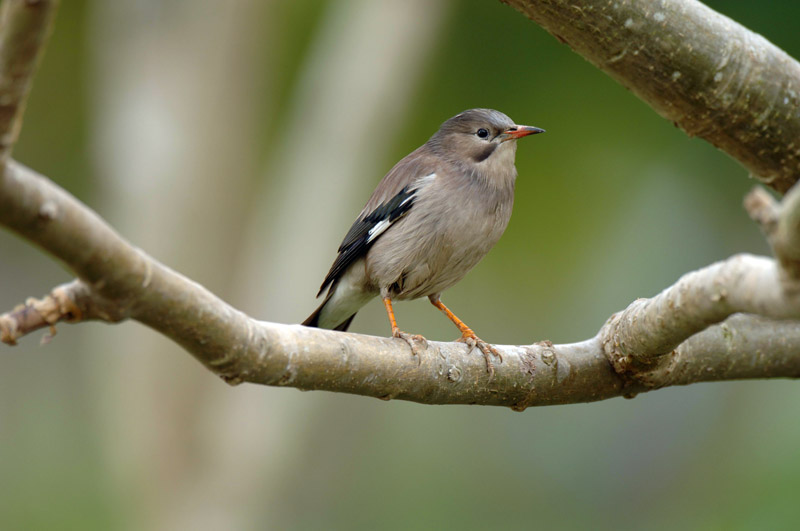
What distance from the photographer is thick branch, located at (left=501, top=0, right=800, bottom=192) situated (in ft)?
9.37

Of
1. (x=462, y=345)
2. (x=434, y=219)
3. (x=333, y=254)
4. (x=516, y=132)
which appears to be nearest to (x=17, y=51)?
(x=462, y=345)

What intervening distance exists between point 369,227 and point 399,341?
4.57ft

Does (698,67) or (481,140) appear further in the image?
(481,140)

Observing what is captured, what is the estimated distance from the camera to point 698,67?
2.99m

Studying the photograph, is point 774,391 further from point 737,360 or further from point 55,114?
point 55,114

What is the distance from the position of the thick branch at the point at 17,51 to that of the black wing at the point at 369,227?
276 cm

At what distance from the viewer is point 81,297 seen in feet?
6.69

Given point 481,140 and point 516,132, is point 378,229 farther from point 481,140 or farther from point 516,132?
point 516,132

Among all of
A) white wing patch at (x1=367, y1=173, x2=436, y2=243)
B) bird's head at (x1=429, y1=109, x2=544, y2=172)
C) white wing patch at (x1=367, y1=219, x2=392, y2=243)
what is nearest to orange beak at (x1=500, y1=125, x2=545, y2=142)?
bird's head at (x1=429, y1=109, x2=544, y2=172)

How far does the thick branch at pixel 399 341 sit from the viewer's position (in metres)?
1.87

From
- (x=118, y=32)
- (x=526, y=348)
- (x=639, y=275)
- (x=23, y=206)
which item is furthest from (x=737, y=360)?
(x=118, y=32)

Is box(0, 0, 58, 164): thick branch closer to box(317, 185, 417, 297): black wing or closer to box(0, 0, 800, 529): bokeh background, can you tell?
box(317, 185, 417, 297): black wing

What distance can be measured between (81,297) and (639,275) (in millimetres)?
8495

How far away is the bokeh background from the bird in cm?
373
